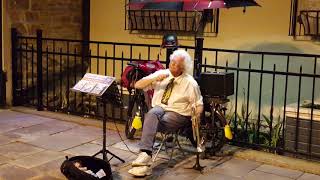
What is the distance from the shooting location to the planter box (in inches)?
191

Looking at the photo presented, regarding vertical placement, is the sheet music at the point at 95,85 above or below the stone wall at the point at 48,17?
below

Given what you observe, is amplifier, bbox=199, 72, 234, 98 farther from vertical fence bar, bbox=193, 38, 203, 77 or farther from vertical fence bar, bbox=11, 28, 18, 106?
vertical fence bar, bbox=11, 28, 18, 106

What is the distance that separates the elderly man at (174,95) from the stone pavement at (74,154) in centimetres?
47

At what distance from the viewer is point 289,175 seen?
4418 mm

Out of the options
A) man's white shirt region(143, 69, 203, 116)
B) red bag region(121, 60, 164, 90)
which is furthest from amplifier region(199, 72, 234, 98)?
red bag region(121, 60, 164, 90)

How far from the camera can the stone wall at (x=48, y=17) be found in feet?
23.4

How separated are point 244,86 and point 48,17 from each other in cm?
347

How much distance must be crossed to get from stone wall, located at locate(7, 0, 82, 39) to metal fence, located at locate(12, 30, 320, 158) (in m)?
0.20

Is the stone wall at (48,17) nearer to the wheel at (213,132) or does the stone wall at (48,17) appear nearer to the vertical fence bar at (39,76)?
the vertical fence bar at (39,76)

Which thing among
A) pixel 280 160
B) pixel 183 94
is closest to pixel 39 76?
pixel 183 94

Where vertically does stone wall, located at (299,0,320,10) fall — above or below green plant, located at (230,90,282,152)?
above

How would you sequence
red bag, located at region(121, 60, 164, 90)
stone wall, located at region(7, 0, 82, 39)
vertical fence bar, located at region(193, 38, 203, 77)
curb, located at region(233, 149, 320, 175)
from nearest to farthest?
curb, located at region(233, 149, 320, 175)
red bag, located at region(121, 60, 164, 90)
vertical fence bar, located at region(193, 38, 203, 77)
stone wall, located at region(7, 0, 82, 39)

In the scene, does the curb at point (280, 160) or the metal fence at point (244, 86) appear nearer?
the curb at point (280, 160)

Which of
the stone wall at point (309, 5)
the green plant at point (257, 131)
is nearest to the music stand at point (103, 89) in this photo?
the green plant at point (257, 131)
